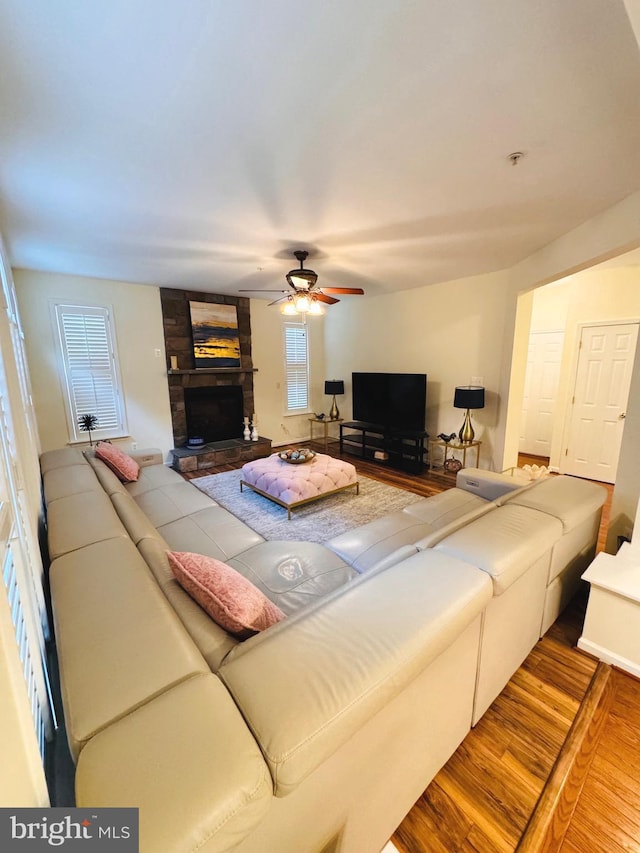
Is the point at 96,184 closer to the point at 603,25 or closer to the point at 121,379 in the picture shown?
the point at 603,25

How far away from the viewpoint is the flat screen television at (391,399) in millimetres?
Answer: 4887

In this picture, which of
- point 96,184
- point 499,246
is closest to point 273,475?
point 96,184

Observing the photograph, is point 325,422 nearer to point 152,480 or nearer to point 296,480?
point 296,480

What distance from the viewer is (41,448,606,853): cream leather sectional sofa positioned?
67cm

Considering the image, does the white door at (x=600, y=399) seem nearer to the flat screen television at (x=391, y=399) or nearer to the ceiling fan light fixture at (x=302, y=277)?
the flat screen television at (x=391, y=399)

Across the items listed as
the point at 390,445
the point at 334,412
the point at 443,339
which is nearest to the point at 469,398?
the point at 443,339

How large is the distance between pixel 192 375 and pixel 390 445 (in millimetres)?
3211

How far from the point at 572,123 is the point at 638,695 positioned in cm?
268

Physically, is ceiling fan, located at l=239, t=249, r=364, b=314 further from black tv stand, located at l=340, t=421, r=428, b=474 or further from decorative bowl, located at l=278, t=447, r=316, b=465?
black tv stand, located at l=340, t=421, r=428, b=474

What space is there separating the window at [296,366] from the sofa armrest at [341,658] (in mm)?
5309

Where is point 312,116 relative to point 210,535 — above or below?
above

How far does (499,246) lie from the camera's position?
10.5 feet

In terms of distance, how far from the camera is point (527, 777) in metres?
1.32

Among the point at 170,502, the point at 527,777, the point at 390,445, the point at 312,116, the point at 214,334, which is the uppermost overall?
the point at 312,116
